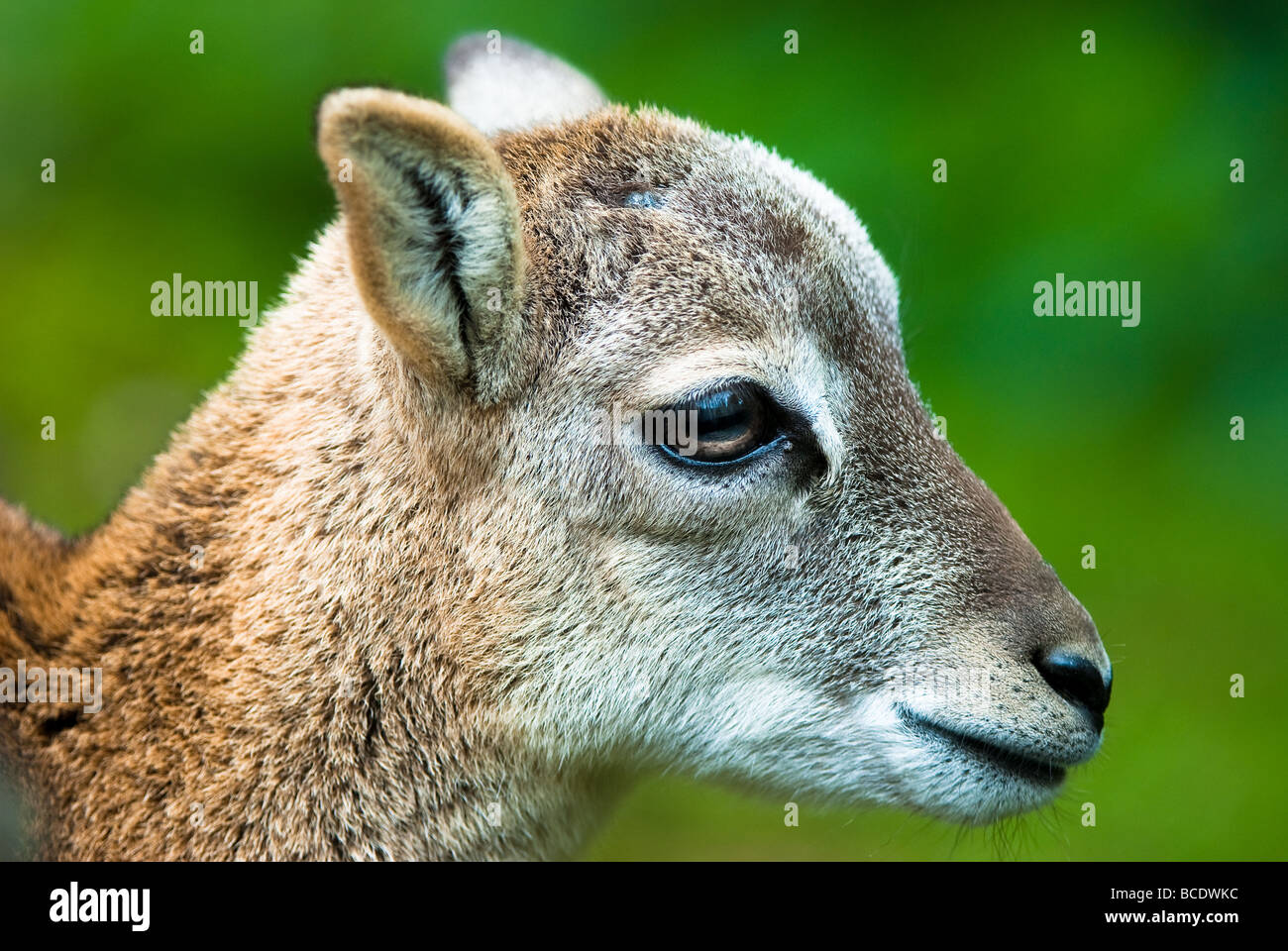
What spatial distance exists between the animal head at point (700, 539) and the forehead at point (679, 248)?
0.04ft

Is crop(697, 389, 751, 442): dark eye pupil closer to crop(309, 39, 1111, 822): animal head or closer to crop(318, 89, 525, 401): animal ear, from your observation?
crop(309, 39, 1111, 822): animal head

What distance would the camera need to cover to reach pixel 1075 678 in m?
5.19

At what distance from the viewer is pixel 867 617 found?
535cm

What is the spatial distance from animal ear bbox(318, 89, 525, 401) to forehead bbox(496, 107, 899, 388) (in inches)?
10.5

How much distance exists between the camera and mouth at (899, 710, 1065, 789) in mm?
5195

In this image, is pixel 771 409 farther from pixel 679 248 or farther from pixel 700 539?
pixel 679 248

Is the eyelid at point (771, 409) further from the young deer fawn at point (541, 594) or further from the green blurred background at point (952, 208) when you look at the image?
the green blurred background at point (952, 208)

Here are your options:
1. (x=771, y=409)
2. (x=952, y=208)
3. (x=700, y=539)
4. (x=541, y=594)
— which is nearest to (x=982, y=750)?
(x=700, y=539)

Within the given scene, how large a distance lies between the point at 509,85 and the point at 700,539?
310 centimetres
